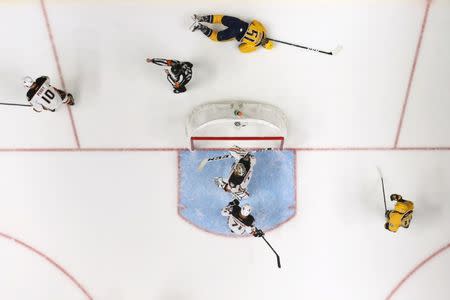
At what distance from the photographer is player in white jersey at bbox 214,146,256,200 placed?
3.37m

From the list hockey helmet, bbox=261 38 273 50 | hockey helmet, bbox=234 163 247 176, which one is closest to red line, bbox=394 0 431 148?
hockey helmet, bbox=261 38 273 50

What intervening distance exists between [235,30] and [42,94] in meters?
1.39

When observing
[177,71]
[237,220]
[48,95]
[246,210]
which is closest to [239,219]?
[237,220]

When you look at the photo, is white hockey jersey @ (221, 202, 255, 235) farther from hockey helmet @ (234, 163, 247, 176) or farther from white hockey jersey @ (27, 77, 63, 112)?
white hockey jersey @ (27, 77, 63, 112)

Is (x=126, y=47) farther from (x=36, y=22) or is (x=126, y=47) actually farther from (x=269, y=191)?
(x=269, y=191)

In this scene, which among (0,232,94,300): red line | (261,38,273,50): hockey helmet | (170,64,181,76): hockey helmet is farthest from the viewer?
(0,232,94,300): red line

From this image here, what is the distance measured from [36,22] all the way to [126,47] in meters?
0.66

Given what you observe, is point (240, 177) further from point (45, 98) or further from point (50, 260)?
point (50, 260)

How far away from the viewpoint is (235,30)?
341 centimetres

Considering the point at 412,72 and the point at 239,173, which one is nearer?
the point at 239,173

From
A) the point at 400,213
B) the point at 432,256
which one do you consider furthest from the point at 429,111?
the point at 432,256

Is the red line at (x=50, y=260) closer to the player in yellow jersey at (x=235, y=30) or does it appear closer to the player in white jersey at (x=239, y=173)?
the player in white jersey at (x=239, y=173)

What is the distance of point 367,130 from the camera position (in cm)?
361

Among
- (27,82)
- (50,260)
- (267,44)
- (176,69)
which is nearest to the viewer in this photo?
(27,82)
